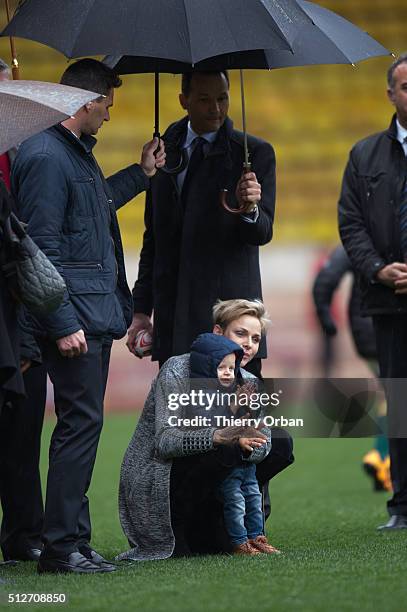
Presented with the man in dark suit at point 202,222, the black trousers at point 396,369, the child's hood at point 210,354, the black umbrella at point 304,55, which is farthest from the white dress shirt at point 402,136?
the child's hood at point 210,354

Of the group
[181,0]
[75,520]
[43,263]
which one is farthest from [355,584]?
[181,0]

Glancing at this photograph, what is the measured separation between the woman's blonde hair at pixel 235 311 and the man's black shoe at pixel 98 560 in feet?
3.09

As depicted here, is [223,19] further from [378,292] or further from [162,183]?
[378,292]

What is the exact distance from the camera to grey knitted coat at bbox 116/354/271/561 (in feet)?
16.3

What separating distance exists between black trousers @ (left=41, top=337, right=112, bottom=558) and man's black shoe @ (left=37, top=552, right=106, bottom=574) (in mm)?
23

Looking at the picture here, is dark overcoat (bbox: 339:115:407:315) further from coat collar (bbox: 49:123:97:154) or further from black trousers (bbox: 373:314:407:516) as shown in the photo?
coat collar (bbox: 49:123:97:154)

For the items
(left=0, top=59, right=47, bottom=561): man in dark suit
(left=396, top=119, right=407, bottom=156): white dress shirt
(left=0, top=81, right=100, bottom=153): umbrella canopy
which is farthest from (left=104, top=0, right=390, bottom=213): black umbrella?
(left=0, top=81, right=100, bottom=153): umbrella canopy

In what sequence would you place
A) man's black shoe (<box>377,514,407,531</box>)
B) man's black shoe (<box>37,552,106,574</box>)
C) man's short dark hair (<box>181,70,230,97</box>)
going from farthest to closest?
man's black shoe (<box>377,514,407,531</box>), man's short dark hair (<box>181,70,230,97</box>), man's black shoe (<box>37,552,106,574</box>)

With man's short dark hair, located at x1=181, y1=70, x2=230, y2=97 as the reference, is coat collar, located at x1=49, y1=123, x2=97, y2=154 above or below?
below

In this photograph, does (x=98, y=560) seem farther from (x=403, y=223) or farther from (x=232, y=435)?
(x=403, y=223)

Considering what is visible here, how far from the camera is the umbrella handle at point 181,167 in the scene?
18.7 feet

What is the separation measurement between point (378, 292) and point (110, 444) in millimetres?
5216

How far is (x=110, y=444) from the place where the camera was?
35.5ft

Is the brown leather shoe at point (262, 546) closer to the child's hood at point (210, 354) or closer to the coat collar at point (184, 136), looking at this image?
the child's hood at point (210, 354)
